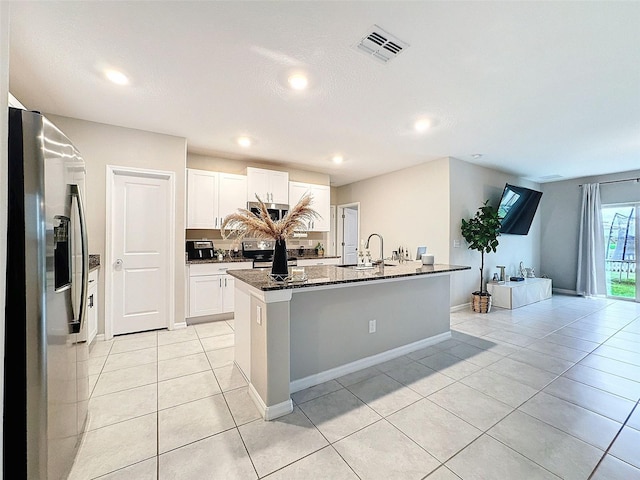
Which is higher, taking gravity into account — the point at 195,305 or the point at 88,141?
the point at 88,141

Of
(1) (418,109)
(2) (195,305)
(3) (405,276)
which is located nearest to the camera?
(3) (405,276)

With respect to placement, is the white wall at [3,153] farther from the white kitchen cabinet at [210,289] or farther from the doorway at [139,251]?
the white kitchen cabinet at [210,289]

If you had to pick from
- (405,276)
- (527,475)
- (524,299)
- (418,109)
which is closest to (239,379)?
(405,276)

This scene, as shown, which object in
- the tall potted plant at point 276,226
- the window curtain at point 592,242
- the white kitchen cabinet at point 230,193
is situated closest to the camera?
the tall potted plant at point 276,226

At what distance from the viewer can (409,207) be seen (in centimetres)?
534

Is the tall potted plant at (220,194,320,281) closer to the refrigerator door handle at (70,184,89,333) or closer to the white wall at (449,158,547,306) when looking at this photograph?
the refrigerator door handle at (70,184,89,333)

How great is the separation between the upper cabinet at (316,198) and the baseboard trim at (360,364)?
2951 mm

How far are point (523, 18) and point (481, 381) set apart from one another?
2.74m

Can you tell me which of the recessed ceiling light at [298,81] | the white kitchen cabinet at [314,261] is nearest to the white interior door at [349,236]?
the white kitchen cabinet at [314,261]

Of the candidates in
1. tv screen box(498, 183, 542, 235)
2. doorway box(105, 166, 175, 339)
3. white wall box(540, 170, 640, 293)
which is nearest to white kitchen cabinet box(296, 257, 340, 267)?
doorway box(105, 166, 175, 339)

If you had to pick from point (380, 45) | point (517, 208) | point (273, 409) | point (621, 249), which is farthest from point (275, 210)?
point (621, 249)

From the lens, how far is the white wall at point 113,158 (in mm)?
3254

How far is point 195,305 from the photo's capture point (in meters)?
3.91

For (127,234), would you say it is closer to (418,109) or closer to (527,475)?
A: (418,109)
